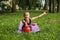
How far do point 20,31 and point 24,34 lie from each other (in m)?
0.62

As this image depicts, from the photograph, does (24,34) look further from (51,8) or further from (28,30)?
(51,8)

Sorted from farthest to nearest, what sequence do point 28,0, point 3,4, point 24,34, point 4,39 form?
1. point 3,4
2. point 28,0
3. point 24,34
4. point 4,39

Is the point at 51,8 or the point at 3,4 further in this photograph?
the point at 3,4

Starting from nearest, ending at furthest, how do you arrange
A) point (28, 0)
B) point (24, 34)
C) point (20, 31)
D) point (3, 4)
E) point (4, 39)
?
1. point (4, 39)
2. point (24, 34)
3. point (20, 31)
4. point (28, 0)
5. point (3, 4)

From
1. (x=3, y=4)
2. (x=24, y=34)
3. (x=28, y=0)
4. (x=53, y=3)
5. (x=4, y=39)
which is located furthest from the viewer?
(x=3, y=4)

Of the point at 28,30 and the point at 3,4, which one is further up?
the point at 28,30

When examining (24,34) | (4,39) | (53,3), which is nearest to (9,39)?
(4,39)

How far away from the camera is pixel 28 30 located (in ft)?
30.7

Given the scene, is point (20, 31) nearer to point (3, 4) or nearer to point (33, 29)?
point (33, 29)

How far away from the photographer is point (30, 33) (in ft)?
29.9

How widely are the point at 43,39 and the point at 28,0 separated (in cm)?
3184

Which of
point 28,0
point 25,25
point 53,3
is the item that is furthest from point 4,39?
point 28,0

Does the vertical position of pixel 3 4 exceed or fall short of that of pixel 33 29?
it falls short

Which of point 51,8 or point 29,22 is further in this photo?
point 51,8
